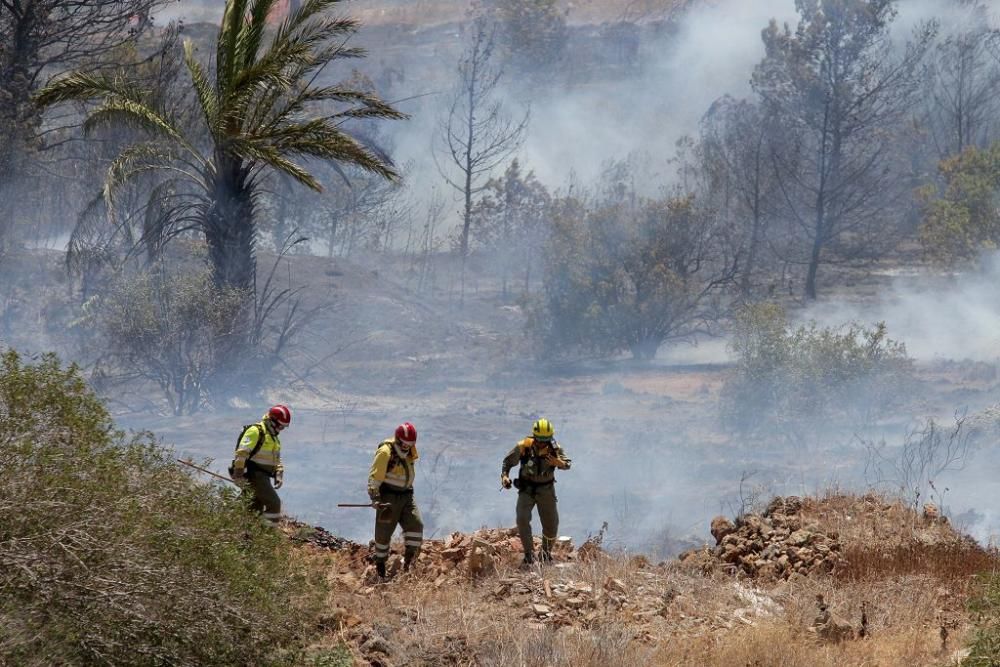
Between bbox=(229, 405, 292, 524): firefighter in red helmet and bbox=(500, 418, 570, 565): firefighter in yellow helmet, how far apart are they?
85.9 inches

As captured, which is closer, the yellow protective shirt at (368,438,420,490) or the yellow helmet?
the yellow protective shirt at (368,438,420,490)

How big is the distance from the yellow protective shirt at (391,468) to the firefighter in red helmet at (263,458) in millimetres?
870

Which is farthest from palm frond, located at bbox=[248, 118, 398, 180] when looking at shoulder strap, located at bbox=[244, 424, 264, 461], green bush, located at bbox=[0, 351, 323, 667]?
green bush, located at bbox=[0, 351, 323, 667]

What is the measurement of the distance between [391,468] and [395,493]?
0.76 ft

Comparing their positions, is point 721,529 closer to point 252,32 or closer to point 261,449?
point 261,449

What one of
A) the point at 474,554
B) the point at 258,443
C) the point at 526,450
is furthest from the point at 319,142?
the point at 474,554

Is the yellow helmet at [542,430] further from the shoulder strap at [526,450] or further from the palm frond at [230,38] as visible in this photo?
the palm frond at [230,38]

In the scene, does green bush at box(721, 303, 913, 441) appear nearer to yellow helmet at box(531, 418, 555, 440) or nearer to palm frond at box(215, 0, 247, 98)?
palm frond at box(215, 0, 247, 98)

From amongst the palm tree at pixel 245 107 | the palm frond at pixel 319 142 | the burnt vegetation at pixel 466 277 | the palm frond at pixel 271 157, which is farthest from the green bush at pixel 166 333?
the palm frond at pixel 319 142

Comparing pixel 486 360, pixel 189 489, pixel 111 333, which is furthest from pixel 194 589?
pixel 486 360

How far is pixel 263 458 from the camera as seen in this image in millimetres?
12242

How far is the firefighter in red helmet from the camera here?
1216 cm

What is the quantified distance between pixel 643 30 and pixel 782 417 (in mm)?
49911

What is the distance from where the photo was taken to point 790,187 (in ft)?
161
